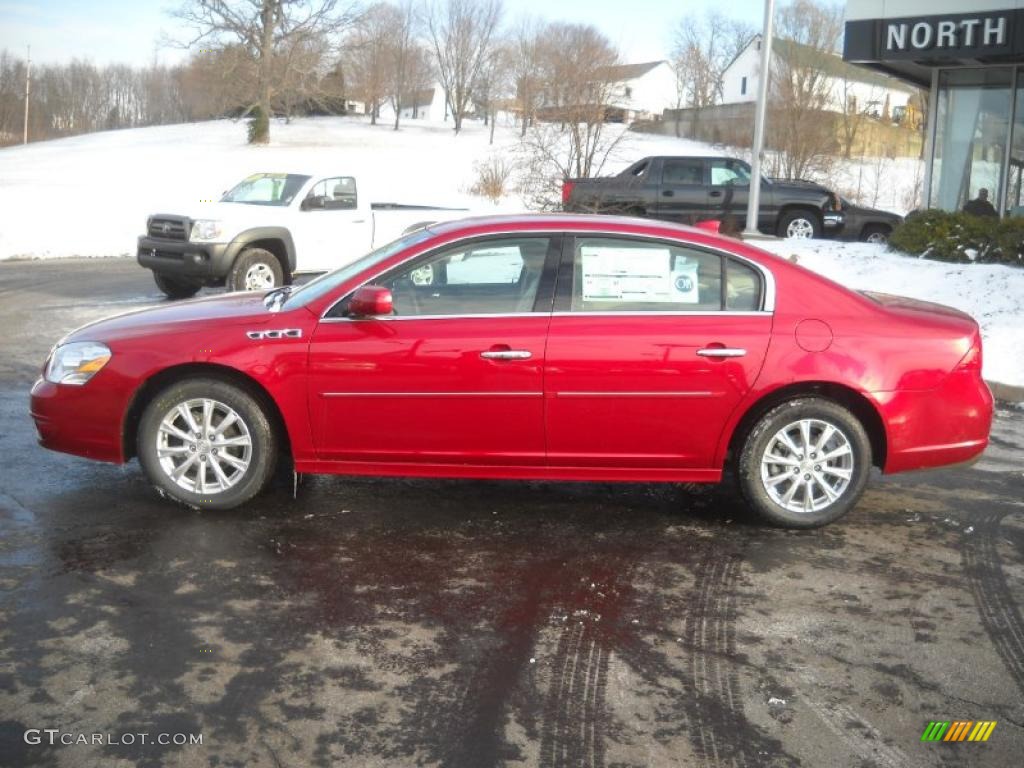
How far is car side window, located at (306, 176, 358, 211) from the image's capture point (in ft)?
48.9

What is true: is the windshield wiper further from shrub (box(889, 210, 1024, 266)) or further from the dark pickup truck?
the dark pickup truck

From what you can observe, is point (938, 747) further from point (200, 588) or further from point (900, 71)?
point (900, 71)

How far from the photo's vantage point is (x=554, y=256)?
5.87m

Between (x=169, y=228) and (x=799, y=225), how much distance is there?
1213cm

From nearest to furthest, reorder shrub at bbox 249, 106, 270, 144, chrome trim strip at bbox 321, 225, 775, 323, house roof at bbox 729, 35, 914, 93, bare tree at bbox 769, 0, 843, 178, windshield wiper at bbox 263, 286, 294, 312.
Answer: chrome trim strip at bbox 321, 225, 775, 323 → windshield wiper at bbox 263, 286, 294, 312 → bare tree at bbox 769, 0, 843, 178 → house roof at bbox 729, 35, 914, 93 → shrub at bbox 249, 106, 270, 144

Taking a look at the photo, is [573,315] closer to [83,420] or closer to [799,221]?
[83,420]

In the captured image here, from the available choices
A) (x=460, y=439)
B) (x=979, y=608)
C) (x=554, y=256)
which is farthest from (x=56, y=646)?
(x=979, y=608)

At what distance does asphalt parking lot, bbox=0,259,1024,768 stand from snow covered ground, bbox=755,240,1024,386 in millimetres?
4561

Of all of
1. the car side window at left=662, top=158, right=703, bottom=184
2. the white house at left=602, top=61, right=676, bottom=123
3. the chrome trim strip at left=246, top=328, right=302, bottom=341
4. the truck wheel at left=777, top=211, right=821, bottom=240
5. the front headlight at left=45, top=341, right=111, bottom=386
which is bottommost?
the front headlight at left=45, top=341, right=111, bottom=386

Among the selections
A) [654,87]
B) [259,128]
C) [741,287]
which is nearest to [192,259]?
[741,287]

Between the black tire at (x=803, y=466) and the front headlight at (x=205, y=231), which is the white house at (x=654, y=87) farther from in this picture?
the black tire at (x=803, y=466)

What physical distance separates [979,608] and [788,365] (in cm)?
148

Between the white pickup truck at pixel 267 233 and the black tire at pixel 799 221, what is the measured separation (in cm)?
806

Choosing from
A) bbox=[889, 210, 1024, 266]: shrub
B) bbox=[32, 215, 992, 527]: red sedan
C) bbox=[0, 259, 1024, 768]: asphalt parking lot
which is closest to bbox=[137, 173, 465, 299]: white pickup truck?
bbox=[889, 210, 1024, 266]: shrub
